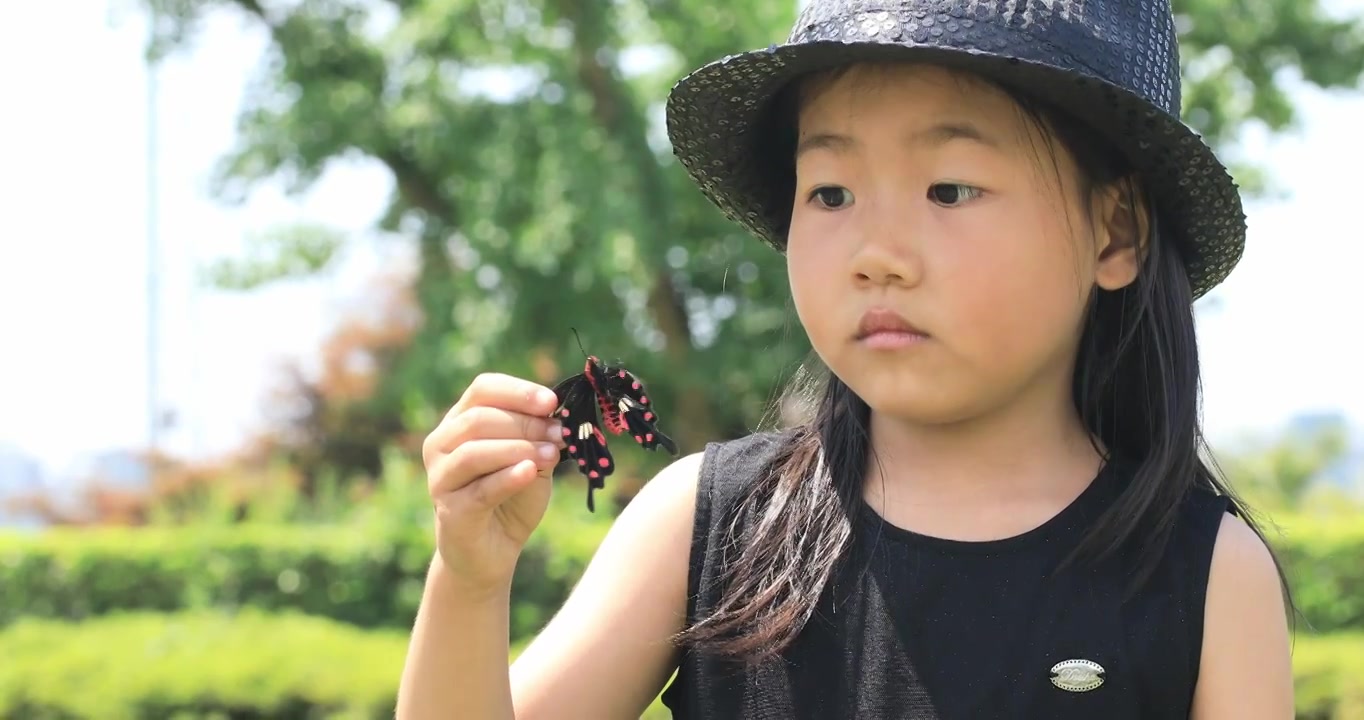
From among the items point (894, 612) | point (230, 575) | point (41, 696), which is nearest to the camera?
point (894, 612)

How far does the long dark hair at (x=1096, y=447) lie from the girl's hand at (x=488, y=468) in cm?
30

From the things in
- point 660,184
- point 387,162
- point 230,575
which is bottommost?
point 230,575

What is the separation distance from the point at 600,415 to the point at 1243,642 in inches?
29.2

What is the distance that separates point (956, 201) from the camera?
1.52 meters

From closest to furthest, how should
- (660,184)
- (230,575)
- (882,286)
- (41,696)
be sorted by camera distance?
(882,286) → (41,696) → (230,575) → (660,184)

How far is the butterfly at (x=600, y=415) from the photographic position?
1.44 metres

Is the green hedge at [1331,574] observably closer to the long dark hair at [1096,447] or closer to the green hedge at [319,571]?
the green hedge at [319,571]

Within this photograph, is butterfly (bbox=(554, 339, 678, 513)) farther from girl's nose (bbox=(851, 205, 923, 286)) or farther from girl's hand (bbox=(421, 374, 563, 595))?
girl's nose (bbox=(851, 205, 923, 286))

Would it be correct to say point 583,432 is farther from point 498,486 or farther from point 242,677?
point 242,677

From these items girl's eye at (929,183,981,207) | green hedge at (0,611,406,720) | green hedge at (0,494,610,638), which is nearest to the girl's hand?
girl's eye at (929,183,981,207)

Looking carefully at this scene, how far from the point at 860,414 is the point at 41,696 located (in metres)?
5.19

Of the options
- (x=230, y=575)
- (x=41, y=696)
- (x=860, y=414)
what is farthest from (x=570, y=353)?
(x=860, y=414)

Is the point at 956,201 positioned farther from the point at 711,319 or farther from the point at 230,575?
the point at 711,319

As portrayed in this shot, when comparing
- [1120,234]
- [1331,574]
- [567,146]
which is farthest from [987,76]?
[567,146]
